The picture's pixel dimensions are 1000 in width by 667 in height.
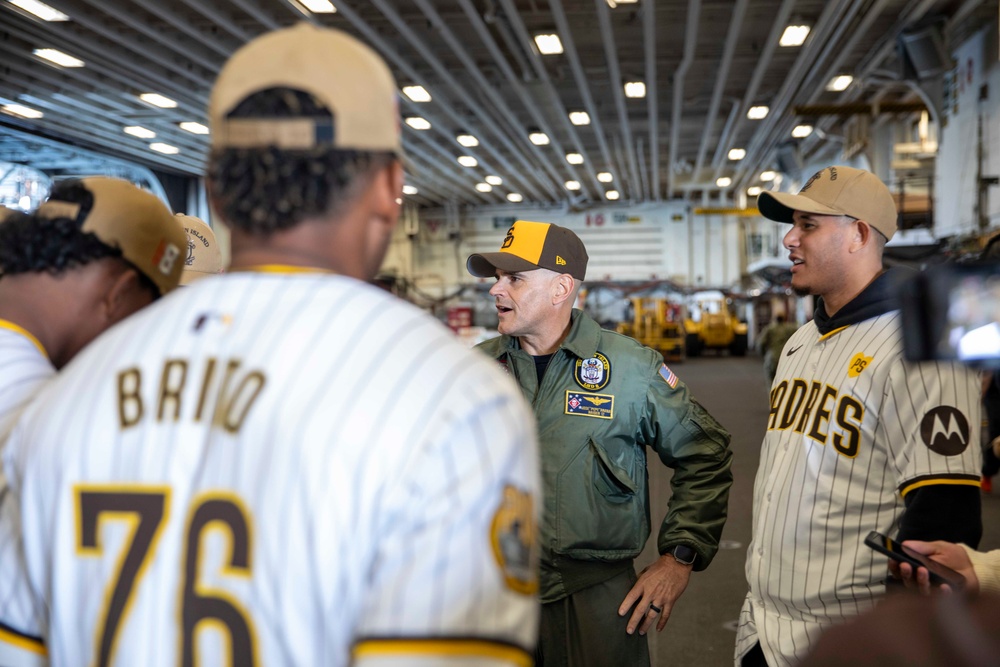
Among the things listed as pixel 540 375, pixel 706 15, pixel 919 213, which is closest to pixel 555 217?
pixel 919 213

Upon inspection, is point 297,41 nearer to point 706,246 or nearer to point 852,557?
point 852,557

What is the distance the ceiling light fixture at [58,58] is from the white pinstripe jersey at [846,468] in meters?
12.4

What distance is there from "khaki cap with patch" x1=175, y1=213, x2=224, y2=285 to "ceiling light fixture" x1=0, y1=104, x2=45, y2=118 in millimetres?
14224

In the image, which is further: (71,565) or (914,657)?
(71,565)

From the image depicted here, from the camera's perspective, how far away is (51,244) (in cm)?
125

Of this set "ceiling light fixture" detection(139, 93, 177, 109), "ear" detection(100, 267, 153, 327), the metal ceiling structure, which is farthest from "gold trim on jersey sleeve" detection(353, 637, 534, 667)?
"ceiling light fixture" detection(139, 93, 177, 109)

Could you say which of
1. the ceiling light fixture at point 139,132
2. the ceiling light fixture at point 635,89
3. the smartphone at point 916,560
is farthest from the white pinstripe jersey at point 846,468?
the ceiling light fixture at point 139,132

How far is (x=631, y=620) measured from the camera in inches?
88.9

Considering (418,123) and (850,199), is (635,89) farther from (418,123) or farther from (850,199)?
(850,199)

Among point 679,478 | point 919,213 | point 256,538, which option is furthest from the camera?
point 919,213

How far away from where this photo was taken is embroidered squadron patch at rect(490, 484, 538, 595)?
860 millimetres

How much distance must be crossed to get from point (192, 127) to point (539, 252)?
603 inches

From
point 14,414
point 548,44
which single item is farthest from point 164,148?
point 14,414

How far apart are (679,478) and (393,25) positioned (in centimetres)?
983
